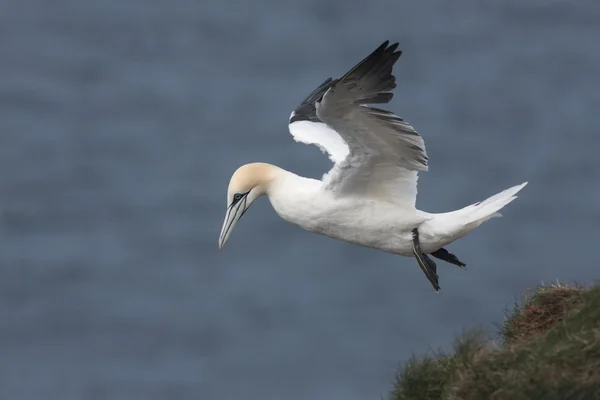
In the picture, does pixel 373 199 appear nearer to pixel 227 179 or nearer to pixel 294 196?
pixel 294 196

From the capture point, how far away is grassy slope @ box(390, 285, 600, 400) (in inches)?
271

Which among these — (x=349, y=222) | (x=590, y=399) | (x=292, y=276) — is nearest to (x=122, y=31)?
(x=292, y=276)

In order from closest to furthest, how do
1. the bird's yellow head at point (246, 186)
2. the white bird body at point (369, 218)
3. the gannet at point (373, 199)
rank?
the gannet at point (373, 199)
the white bird body at point (369, 218)
the bird's yellow head at point (246, 186)

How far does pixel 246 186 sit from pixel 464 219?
1.57m

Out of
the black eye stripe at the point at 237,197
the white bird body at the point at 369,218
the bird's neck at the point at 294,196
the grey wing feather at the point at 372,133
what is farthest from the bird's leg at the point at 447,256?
the black eye stripe at the point at 237,197

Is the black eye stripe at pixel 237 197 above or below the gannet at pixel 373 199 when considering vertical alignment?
above

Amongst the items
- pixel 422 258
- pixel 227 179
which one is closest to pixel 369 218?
pixel 422 258

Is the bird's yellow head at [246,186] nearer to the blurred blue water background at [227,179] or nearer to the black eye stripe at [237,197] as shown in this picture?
the black eye stripe at [237,197]

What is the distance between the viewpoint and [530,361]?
721cm

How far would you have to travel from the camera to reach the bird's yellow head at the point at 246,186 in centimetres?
1043

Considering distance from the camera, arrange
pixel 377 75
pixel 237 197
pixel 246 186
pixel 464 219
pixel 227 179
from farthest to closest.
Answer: pixel 227 179 < pixel 237 197 < pixel 246 186 < pixel 464 219 < pixel 377 75

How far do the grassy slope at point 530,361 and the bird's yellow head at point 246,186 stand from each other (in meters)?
2.58

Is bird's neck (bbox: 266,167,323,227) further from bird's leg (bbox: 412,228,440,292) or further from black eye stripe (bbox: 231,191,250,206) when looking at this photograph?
bird's leg (bbox: 412,228,440,292)

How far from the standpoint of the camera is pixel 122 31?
29.4 meters
